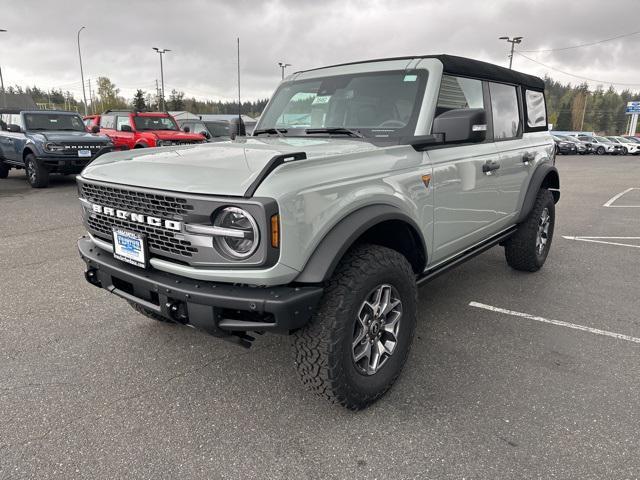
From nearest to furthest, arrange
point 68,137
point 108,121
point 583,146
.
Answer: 1. point 68,137
2. point 108,121
3. point 583,146

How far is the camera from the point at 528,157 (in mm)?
4250

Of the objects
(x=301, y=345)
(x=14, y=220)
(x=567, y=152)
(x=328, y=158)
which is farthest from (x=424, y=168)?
(x=567, y=152)

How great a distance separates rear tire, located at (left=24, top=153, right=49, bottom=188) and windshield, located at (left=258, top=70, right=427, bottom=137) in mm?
8719

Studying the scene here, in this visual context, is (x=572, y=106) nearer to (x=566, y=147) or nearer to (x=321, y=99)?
(x=566, y=147)

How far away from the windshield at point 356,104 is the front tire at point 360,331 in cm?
100

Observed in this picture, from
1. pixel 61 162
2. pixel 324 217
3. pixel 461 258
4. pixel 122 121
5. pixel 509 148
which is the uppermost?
pixel 122 121

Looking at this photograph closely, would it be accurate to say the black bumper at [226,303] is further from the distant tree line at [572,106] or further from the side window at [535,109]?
the distant tree line at [572,106]

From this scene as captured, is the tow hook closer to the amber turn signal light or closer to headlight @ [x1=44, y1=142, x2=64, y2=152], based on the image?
the amber turn signal light

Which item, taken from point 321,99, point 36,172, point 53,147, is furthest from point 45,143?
point 321,99

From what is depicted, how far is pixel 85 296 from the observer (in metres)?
4.13

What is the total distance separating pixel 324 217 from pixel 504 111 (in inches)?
104

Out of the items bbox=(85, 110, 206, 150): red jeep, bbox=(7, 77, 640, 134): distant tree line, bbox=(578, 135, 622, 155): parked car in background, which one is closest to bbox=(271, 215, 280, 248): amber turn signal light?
bbox=(85, 110, 206, 150): red jeep

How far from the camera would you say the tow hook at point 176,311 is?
2184 mm

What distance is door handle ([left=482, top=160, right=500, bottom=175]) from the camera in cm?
347
